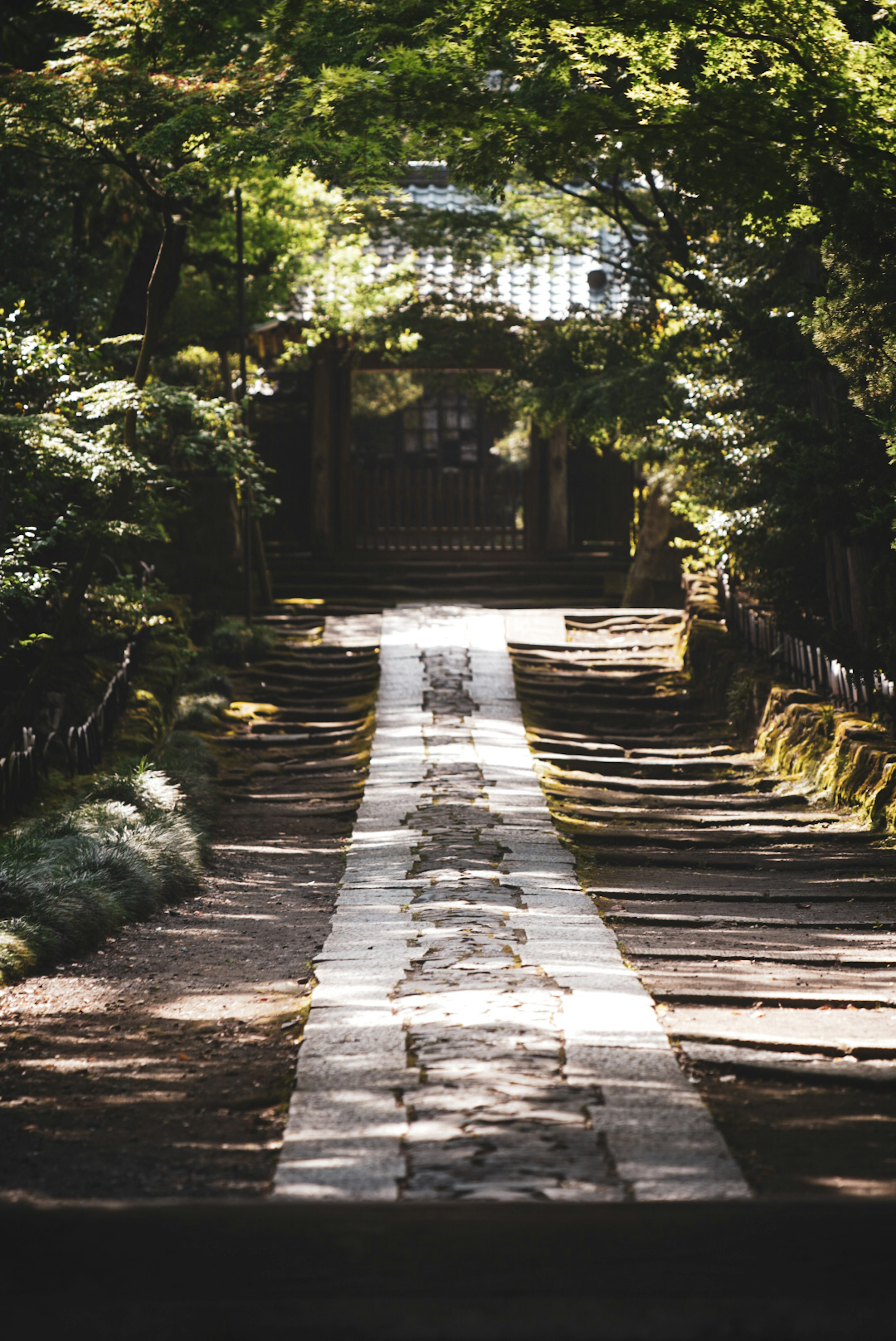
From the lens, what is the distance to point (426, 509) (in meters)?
19.6

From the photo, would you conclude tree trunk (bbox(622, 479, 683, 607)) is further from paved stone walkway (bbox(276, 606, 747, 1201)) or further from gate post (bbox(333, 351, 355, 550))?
paved stone walkway (bbox(276, 606, 747, 1201))

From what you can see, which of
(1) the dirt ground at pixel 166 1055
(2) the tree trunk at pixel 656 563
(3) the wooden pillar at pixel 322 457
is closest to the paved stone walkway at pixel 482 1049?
(1) the dirt ground at pixel 166 1055

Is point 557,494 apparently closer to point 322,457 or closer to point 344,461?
point 344,461

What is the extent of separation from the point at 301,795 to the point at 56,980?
15.0ft

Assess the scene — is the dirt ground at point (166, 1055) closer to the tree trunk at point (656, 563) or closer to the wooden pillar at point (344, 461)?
the tree trunk at point (656, 563)

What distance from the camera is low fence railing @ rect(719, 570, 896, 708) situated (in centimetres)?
950

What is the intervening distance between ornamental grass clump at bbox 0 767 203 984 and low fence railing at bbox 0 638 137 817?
2.87 feet

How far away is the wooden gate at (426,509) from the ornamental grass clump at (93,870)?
425 inches

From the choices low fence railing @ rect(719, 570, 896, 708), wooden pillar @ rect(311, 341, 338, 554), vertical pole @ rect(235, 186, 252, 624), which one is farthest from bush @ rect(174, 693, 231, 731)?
wooden pillar @ rect(311, 341, 338, 554)

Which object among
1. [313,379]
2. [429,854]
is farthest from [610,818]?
[313,379]

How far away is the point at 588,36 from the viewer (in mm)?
6566

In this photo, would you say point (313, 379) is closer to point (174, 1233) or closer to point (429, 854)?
point (429, 854)

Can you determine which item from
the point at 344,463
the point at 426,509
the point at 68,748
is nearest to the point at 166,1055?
the point at 68,748

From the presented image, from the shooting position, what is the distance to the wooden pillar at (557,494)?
63.0ft
